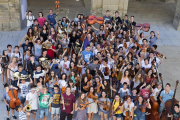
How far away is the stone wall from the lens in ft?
42.9

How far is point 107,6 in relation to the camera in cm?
1311

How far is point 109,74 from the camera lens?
864cm

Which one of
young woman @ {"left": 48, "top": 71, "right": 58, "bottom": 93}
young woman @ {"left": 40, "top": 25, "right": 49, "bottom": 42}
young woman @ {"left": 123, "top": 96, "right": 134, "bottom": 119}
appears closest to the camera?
young woman @ {"left": 123, "top": 96, "right": 134, "bottom": 119}

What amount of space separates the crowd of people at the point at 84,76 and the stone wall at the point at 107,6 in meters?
2.39

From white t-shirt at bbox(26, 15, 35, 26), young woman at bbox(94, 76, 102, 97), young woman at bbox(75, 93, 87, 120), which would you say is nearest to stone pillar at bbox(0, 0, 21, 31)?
white t-shirt at bbox(26, 15, 35, 26)

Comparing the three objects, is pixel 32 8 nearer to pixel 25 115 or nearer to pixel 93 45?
pixel 93 45

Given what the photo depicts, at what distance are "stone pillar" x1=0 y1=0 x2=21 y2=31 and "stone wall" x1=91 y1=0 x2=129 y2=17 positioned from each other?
3780 millimetres

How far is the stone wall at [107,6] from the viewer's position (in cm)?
1306

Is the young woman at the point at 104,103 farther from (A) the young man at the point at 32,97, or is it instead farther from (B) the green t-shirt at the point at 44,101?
(A) the young man at the point at 32,97

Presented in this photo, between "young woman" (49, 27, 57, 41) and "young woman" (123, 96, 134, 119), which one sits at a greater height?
"young woman" (49, 27, 57, 41)

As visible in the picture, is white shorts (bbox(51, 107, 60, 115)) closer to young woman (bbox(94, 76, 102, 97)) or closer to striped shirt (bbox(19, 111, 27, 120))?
striped shirt (bbox(19, 111, 27, 120))

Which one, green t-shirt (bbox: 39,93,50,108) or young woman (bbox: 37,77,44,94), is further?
young woman (bbox: 37,77,44,94)

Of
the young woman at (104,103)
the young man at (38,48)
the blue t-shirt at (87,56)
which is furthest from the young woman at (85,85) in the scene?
the young man at (38,48)

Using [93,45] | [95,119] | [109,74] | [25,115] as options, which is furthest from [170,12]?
[25,115]
